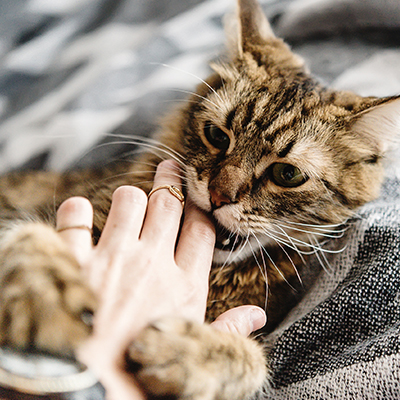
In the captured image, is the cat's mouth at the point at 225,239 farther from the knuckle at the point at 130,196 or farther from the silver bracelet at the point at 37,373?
the silver bracelet at the point at 37,373

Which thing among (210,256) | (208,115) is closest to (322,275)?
(210,256)

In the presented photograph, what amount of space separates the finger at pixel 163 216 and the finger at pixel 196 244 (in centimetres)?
3

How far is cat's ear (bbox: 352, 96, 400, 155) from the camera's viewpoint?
93 cm

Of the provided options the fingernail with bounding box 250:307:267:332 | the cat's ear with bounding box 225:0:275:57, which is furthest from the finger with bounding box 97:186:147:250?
the cat's ear with bounding box 225:0:275:57

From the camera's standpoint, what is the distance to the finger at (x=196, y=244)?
3.15 feet

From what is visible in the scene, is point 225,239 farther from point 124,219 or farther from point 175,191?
point 124,219

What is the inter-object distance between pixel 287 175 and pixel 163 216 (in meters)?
0.37

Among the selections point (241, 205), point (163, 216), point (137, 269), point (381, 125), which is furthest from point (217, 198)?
point (381, 125)

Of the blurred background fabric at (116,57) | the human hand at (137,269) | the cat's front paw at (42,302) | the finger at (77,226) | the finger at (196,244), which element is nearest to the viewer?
the cat's front paw at (42,302)

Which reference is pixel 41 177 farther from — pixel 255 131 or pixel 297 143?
pixel 297 143

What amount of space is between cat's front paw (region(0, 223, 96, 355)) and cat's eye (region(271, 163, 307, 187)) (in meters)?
0.58

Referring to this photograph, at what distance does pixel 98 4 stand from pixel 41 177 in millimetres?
952

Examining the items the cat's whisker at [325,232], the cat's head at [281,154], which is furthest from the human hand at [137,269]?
the cat's whisker at [325,232]

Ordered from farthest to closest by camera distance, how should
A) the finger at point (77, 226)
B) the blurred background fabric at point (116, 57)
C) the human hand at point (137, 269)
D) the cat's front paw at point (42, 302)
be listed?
the blurred background fabric at point (116, 57) < the finger at point (77, 226) < the human hand at point (137, 269) < the cat's front paw at point (42, 302)
